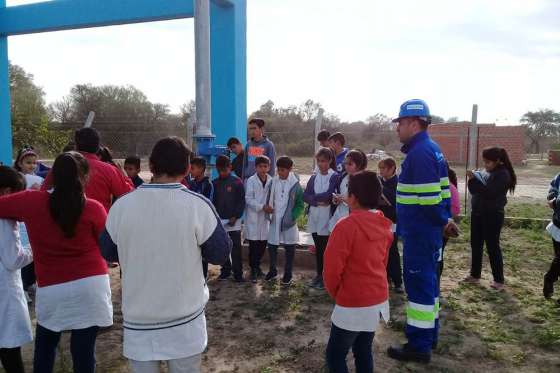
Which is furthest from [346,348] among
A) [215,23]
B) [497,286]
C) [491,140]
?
[491,140]

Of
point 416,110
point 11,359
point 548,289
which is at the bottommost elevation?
point 548,289

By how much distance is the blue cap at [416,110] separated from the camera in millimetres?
3545

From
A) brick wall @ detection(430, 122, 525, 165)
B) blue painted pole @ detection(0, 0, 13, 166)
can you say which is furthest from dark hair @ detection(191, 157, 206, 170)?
brick wall @ detection(430, 122, 525, 165)

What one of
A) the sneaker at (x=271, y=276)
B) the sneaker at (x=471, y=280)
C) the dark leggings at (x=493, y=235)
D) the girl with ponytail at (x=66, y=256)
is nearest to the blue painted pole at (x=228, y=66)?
the sneaker at (x=271, y=276)

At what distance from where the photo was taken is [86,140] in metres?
3.58

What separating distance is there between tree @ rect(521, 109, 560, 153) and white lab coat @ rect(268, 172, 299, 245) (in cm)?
4456

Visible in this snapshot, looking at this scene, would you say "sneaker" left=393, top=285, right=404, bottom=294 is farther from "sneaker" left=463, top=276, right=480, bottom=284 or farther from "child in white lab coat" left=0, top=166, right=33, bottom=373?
"child in white lab coat" left=0, top=166, right=33, bottom=373

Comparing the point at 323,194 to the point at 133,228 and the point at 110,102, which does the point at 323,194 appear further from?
the point at 110,102

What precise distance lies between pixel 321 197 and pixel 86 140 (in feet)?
8.82

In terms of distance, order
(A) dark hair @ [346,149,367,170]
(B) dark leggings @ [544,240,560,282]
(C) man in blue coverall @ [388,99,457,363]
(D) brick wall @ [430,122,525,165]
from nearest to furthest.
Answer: (C) man in blue coverall @ [388,99,457,363] < (A) dark hair @ [346,149,367,170] < (B) dark leggings @ [544,240,560,282] < (D) brick wall @ [430,122,525,165]

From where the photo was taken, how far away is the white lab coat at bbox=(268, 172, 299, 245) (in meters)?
5.60

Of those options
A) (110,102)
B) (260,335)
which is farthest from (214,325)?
(110,102)

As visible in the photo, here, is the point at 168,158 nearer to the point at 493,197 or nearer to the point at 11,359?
the point at 11,359

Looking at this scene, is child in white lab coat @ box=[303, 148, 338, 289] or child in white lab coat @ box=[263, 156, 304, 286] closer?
child in white lab coat @ box=[303, 148, 338, 289]
